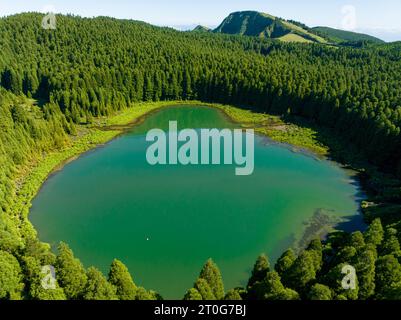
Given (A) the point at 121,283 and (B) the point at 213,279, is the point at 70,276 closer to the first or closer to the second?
(A) the point at 121,283

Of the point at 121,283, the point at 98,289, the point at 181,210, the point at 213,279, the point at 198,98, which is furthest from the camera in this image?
the point at 198,98

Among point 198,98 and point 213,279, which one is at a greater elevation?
→ point 198,98

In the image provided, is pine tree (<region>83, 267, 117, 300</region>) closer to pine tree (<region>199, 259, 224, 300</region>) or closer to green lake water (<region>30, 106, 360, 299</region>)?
pine tree (<region>199, 259, 224, 300</region>)

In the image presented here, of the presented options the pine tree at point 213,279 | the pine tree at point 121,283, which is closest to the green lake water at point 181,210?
the pine tree at point 121,283

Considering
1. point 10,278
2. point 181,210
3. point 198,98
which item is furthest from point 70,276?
point 198,98

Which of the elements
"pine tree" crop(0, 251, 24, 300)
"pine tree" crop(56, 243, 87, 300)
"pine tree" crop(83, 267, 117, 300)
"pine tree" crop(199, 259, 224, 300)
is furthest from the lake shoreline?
"pine tree" crop(199, 259, 224, 300)
